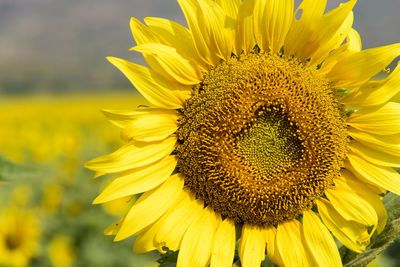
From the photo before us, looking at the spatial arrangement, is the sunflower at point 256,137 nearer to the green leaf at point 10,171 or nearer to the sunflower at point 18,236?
the green leaf at point 10,171

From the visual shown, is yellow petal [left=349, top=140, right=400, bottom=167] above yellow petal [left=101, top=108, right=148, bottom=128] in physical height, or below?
above

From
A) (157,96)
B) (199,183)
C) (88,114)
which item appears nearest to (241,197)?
(199,183)

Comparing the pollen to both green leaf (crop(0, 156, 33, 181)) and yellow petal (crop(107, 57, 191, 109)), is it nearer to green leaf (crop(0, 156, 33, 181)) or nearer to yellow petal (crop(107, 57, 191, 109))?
yellow petal (crop(107, 57, 191, 109))

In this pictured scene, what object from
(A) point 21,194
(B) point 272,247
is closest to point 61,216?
(A) point 21,194

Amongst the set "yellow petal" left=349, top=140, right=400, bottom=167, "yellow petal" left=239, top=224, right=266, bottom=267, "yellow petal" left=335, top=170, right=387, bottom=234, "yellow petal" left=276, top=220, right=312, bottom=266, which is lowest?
"yellow petal" left=239, top=224, right=266, bottom=267

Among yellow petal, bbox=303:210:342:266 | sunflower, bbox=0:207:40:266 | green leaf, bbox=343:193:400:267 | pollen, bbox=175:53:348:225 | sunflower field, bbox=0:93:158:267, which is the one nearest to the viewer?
green leaf, bbox=343:193:400:267

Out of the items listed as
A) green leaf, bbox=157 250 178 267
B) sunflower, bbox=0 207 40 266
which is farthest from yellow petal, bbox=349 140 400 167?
sunflower, bbox=0 207 40 266
